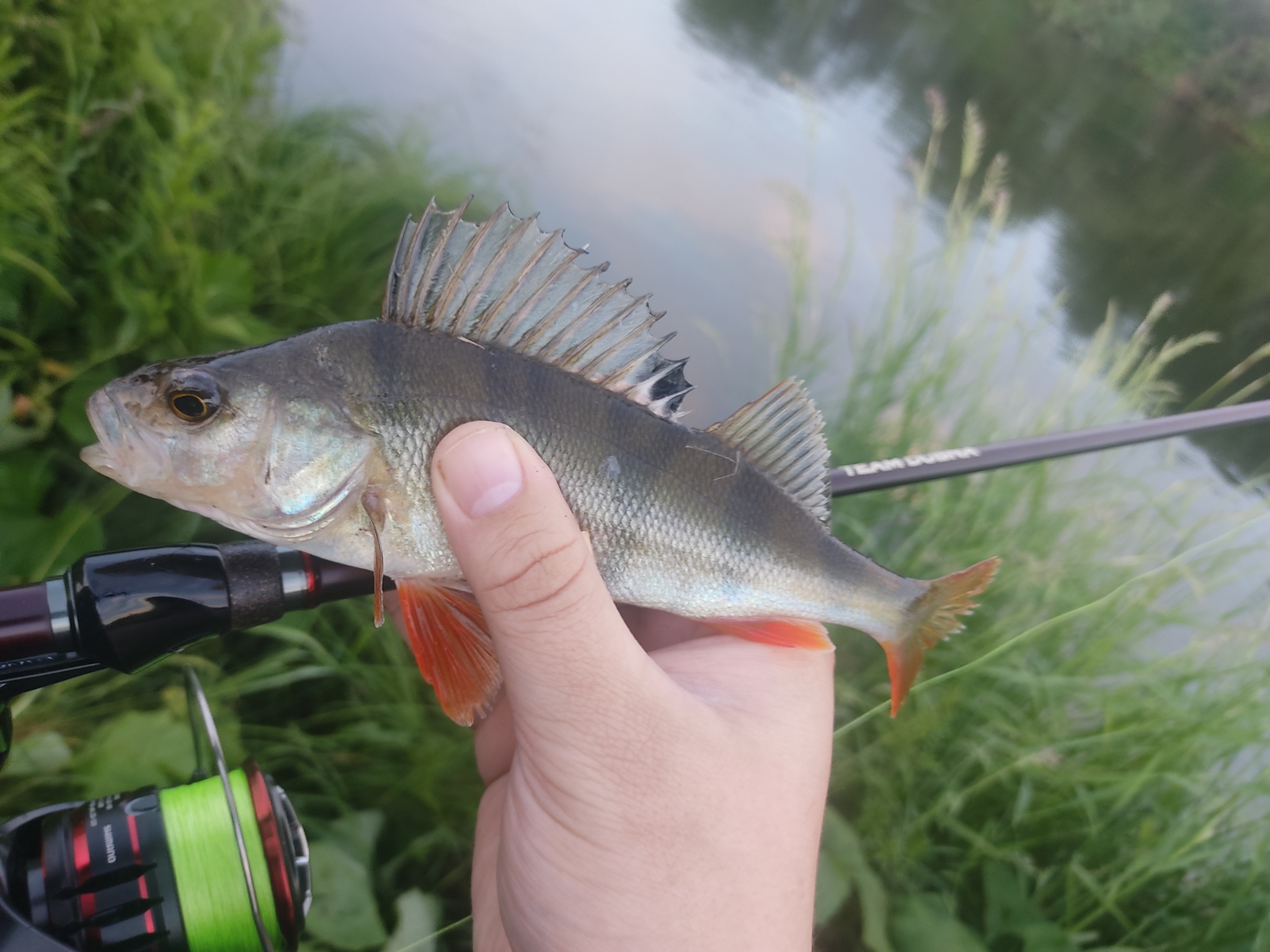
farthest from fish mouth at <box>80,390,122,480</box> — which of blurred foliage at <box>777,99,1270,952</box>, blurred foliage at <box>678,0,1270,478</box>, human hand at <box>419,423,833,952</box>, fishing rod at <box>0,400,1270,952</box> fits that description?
blurred foliage at <box>678,0,1270,478</box>

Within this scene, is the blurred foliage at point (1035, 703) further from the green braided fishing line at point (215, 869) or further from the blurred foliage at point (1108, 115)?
the blurred foliage at point (1108, 115)

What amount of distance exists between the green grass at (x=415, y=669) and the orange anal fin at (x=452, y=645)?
928mm

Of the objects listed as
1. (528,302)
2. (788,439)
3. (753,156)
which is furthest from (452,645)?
(753,156)

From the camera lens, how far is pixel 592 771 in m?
1.22

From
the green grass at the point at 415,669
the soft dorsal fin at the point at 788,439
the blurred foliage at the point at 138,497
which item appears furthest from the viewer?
the green grass at the point at 415,669

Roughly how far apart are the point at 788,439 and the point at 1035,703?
1.72 metres

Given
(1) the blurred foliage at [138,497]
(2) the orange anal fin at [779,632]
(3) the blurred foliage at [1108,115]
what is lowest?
(1) the blurred foliage at [138,497]

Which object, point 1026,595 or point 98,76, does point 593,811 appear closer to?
point 1026,595

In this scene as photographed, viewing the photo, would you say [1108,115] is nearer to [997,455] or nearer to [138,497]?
[997,455]

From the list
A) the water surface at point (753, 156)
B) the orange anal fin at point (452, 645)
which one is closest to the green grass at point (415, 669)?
the orange anal fin at point (452, 645)

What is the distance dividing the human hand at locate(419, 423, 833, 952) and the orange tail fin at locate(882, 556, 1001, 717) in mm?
416

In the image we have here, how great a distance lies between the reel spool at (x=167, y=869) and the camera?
44.7 inches

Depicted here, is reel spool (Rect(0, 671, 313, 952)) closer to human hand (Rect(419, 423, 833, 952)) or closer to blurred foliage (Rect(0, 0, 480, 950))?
human hand (Rect(419, 423, 833, 952))

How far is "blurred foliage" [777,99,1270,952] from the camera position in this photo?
2160 millimetres
